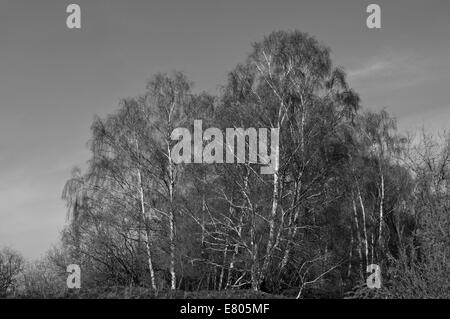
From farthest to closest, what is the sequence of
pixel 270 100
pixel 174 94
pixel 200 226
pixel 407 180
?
pixel 407 180
pixel 174 94
pixel 200 226
pixel 270 100

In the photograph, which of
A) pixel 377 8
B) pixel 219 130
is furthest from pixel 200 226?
pixel 377 8

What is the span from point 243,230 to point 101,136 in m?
7.13

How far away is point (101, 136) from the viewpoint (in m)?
21.1

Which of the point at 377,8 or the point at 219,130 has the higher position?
the point at 377,8

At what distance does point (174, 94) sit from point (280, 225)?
7172 millimetres
